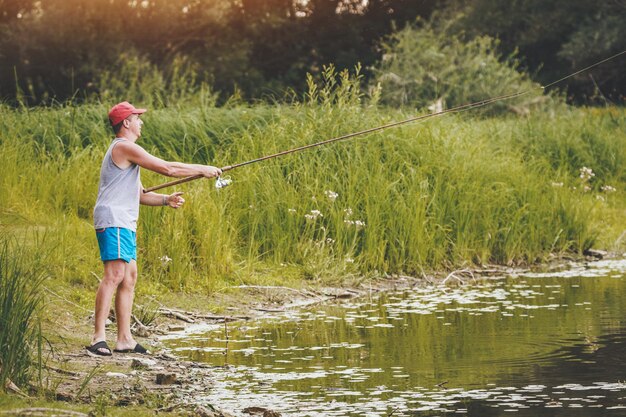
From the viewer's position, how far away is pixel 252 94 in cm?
3900

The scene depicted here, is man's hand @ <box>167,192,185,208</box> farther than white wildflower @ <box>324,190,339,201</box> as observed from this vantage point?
No

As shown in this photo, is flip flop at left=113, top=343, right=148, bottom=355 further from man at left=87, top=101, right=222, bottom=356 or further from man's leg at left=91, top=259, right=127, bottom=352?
man's leg at left=91, top=259, right=127, bottom=352

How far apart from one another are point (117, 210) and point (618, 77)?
33326mm

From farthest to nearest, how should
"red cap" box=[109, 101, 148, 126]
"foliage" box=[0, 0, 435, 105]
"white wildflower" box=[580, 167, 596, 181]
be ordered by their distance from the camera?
1. "foliage" box=[0, 0, 435, 105]
2. "white wildflower" box=[580, 167, 596, 181]
3. "red cap" box=[109, 101, 148, 126]

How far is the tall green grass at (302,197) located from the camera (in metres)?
10.9

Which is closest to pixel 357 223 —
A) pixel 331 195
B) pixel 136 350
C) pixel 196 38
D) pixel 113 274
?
pixel 331 195

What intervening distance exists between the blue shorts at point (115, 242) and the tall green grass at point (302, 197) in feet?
8.00

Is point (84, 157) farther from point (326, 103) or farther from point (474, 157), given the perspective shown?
point (474, 157)

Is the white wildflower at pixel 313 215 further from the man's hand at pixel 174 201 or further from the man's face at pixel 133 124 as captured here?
the man's face at pixel 133 124

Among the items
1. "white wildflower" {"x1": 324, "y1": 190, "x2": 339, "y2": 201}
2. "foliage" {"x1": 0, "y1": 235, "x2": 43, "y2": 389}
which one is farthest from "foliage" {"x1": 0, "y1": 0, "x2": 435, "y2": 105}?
"foliage" {"x1": 0, "y1": 235, "x2": 43, "y2": 389}

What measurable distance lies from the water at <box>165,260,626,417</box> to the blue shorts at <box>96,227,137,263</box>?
856 mm

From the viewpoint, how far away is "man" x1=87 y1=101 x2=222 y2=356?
7.68 metres

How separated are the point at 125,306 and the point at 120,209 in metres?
0.68

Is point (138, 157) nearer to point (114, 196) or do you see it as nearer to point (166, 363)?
point (114, 196)
